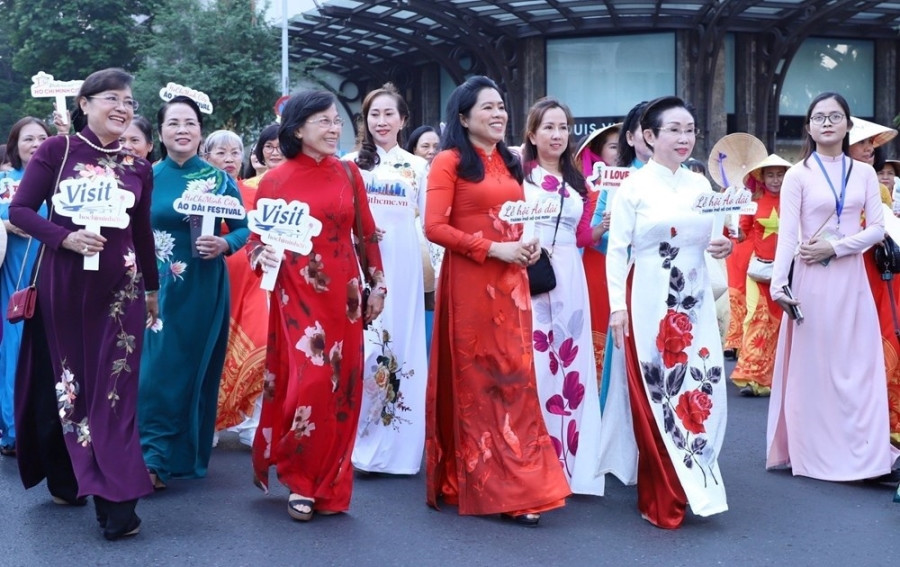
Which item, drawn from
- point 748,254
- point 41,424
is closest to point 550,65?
point 748,254

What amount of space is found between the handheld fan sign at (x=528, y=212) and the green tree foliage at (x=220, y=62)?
2188 centimetres

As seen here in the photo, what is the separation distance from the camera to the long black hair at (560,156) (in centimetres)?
568

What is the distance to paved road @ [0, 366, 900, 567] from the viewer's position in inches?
180

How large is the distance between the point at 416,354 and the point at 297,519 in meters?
1.55

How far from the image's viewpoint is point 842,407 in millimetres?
5891

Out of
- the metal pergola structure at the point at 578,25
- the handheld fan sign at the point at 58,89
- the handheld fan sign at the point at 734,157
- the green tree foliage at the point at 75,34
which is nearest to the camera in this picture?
the handheld fan sign at the point at 58,89

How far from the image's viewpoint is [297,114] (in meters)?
5.13

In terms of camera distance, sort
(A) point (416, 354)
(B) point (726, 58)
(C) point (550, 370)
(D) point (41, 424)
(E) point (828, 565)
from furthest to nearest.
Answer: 1. (B) point (726, 58)
2. (A) point (416, 354)
3. (C) point (550, 370)
4. (D) point (41, 424)
5. (E) point (828, 565)

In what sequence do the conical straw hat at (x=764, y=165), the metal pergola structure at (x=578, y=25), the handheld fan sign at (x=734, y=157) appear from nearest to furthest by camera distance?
the conical straw hat at (x=764, y=165) < the handheld fan sign at (x=734, y=157) < the metal pergola structure at (x=578, y=25)

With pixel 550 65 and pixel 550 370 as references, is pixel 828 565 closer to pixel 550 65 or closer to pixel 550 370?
pixel 550 370

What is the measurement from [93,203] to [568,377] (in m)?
2.36

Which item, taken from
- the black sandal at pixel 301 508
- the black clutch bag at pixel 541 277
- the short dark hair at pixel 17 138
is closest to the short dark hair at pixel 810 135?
the black clutch bag at pixel 541 277

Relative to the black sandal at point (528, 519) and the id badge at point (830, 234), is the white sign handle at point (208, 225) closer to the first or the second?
the black sandal at point (528, 519)

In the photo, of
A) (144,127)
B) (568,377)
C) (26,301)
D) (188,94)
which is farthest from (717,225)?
(144,127)
